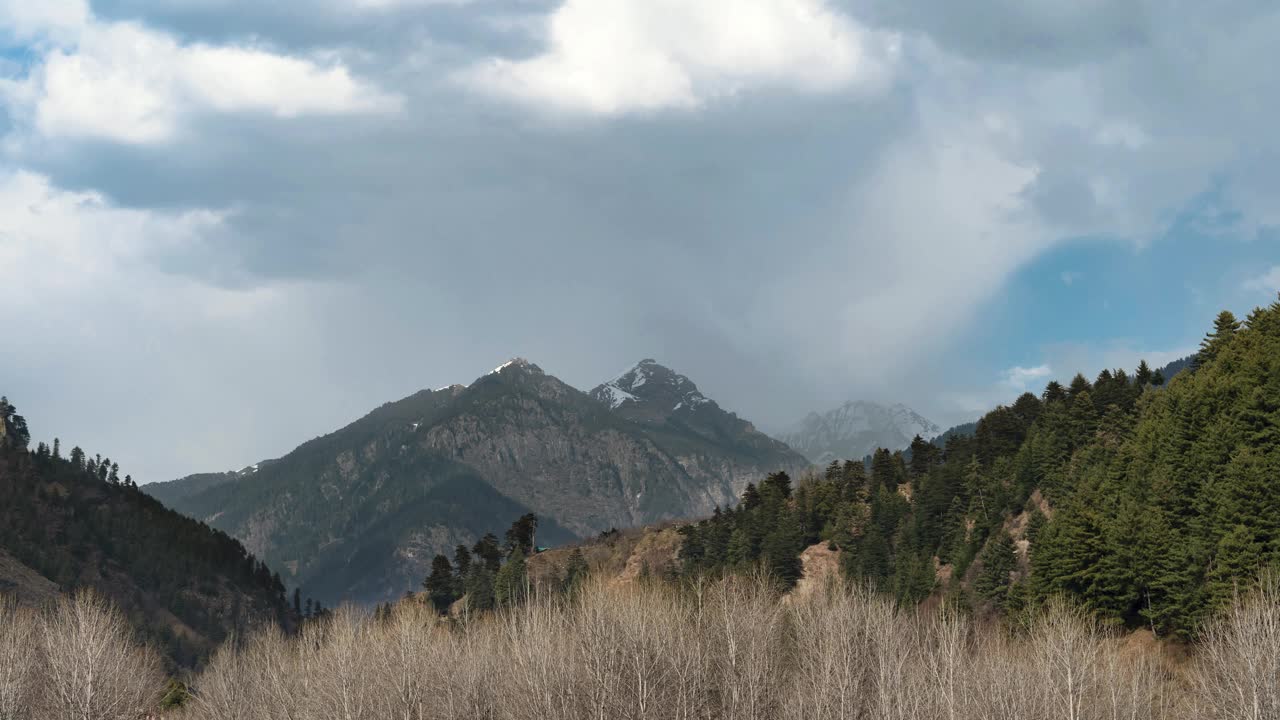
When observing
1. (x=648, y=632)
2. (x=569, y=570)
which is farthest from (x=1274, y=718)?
(x=569, y=570)

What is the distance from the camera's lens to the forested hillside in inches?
2633

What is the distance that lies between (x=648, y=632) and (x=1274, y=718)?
39110 millimetres

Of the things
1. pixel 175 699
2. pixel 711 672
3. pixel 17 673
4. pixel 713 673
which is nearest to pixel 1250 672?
pixel 713 673

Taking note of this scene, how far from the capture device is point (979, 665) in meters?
65.7

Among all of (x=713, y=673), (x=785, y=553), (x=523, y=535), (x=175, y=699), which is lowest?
(x=175, y=699)

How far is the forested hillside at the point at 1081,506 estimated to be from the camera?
6688cm

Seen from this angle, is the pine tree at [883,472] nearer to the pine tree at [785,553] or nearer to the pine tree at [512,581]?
the pine tree at [785,553]

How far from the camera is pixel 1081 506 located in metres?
78.1

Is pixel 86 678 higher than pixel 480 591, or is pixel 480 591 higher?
pixel 86 678

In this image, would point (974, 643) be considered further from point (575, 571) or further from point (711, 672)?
point (575, 571)

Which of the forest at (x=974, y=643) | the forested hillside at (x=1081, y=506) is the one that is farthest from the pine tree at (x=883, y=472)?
the forest at (x=974, y=643)

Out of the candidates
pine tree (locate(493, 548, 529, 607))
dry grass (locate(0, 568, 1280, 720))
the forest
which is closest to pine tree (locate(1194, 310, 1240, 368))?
the forest

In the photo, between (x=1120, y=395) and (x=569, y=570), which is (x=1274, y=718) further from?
(x=569, y=570)

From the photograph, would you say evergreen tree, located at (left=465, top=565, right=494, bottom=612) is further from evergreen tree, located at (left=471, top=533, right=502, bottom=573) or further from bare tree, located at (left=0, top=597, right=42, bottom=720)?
bare tree, located at (left=0, top=597, right=42, bottom=720)
